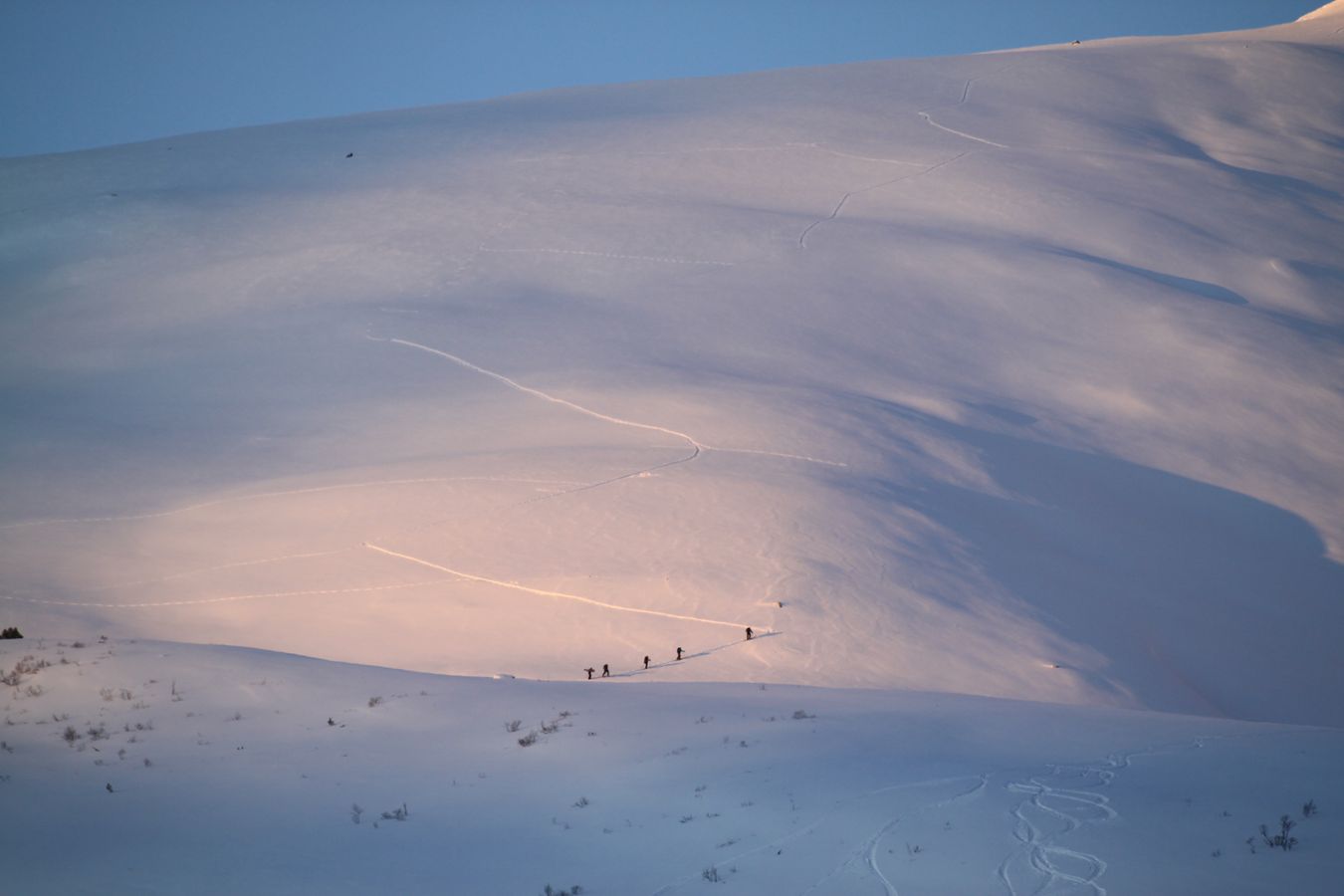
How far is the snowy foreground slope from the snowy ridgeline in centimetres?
4

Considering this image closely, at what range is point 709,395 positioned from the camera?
17.2 metres

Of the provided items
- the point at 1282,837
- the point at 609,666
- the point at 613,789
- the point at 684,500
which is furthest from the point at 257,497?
the point at 1282,837

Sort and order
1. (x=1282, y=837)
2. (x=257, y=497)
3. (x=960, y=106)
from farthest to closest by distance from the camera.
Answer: (x=960, y=106), (x=257, y=497), (x=1282, y=837)

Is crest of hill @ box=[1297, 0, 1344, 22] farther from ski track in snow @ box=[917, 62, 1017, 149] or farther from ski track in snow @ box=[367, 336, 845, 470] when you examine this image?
ski track in snow @ box=[367, 336, 845, 470]

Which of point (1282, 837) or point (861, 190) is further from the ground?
point (861, 190)

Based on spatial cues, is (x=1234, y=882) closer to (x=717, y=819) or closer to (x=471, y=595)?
(x=717, y=819)

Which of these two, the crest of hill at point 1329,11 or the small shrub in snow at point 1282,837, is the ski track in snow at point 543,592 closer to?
the small shrub in snow at point 1282,837

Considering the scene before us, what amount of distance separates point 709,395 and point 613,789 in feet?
35.1

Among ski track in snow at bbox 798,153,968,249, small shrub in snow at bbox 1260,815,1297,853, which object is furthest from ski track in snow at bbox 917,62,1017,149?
small shrub in snow at bbox 1260,815,1297,853

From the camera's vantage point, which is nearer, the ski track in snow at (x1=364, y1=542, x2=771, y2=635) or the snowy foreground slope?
the snowy foreground slope

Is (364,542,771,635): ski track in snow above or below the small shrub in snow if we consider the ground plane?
below

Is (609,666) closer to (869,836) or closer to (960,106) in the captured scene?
(869,836)

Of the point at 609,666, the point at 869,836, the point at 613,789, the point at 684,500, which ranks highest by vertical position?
the point at 869,836

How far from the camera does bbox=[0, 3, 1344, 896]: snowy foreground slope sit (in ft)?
20.8
